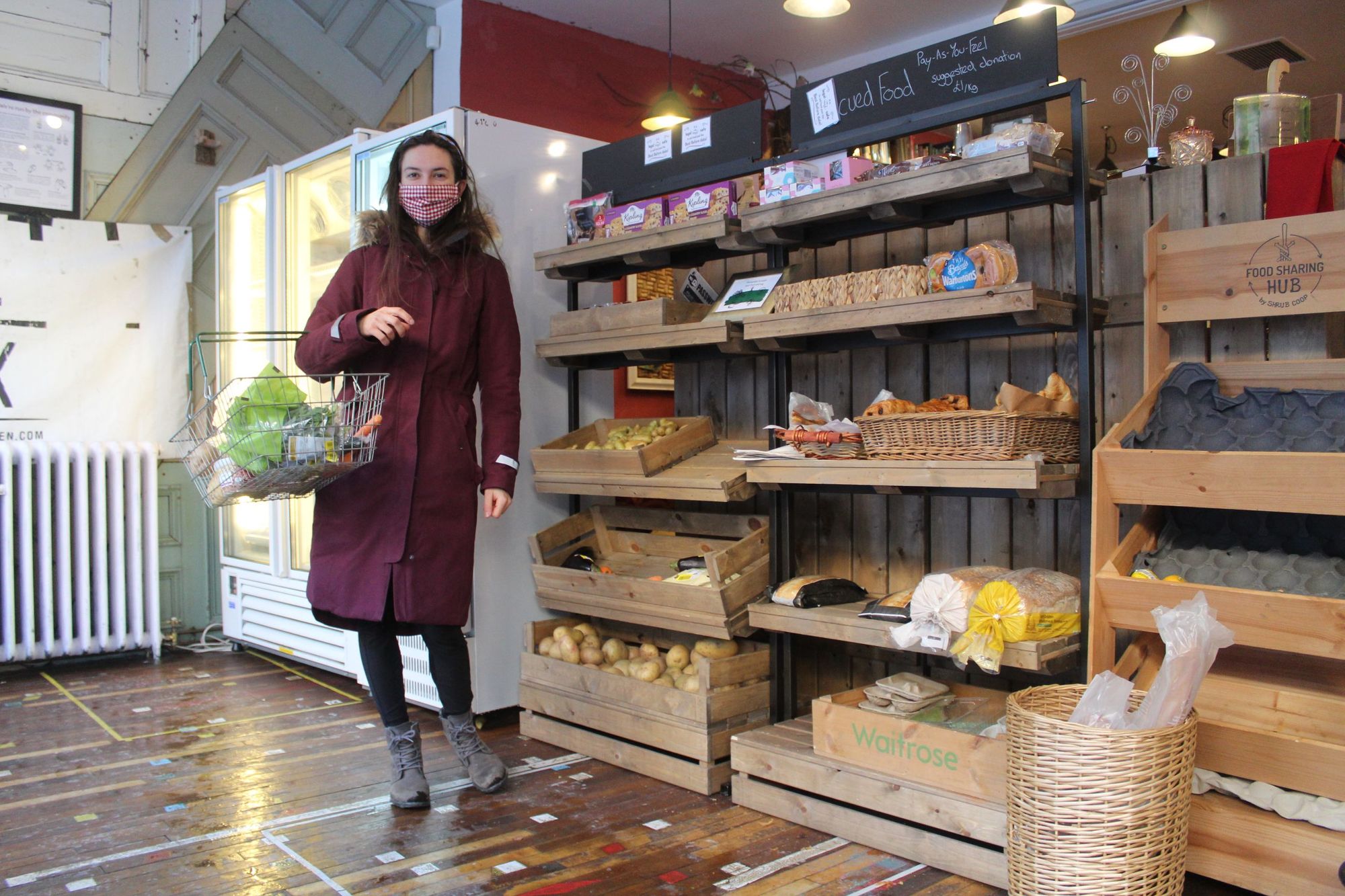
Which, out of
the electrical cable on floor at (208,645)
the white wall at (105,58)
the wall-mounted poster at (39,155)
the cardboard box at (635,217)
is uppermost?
the white wall at (105,58)

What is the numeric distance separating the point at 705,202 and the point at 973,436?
4.07 ft

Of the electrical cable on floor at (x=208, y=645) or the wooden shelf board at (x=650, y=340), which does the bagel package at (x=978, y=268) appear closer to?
the wooden shelf board at (x=650, y=340)

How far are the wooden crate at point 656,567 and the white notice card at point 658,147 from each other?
1.20 metres

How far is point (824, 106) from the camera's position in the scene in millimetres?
3057

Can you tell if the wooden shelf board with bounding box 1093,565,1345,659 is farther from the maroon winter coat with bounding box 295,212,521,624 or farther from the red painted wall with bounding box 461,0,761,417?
the red painted wall with bounding box 461,0,761,417

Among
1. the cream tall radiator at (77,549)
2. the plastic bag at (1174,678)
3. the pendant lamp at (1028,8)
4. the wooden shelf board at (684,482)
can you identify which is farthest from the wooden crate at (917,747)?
the cream tall radiator at (77,549)

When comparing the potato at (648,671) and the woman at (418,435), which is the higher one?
the woman at (418,435)

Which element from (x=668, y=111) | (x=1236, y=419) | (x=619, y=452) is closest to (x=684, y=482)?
(x=619, y=452)

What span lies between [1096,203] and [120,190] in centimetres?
452

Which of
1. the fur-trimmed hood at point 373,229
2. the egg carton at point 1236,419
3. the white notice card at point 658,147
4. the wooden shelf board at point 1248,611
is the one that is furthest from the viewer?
the white notice card at point 658,147

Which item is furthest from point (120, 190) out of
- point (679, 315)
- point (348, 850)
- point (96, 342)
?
point (348, 850)

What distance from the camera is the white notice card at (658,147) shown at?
11.7 feet

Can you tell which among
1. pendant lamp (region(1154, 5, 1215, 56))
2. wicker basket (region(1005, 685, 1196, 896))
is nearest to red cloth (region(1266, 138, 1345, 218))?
wicker basket (region(1005, 685, 1196, 896))

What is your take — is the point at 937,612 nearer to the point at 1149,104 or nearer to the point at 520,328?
the point at 1149,104
